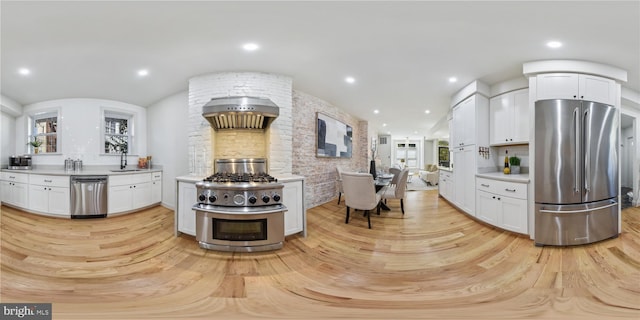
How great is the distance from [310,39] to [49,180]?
5.21 meters

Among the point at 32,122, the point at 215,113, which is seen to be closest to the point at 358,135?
the point at 215,113

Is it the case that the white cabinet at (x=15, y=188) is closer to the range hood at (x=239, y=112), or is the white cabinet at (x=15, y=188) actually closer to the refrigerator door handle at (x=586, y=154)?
the range hood at (x=239, y=112)

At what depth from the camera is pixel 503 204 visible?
3.37 metres

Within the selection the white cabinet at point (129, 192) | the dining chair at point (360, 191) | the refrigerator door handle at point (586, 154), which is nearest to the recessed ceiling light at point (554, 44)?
the refrigerator door handle at point (586, 154)

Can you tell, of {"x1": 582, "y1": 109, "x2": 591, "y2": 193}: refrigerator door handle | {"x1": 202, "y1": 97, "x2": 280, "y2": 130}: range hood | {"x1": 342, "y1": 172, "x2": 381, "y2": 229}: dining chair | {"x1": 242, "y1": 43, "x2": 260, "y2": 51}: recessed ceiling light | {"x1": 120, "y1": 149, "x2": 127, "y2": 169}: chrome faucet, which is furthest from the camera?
{"x1": 120, "y1": 149, "x2": 127, "y2": 169}: chrome faucet

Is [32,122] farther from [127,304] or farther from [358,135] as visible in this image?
[358,135]

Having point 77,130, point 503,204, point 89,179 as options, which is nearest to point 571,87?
point 503,204

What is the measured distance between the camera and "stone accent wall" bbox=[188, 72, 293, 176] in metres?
3.63

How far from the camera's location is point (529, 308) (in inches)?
66.6

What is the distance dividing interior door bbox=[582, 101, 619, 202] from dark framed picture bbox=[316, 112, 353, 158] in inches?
158

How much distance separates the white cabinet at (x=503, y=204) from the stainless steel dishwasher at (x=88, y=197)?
6327mm

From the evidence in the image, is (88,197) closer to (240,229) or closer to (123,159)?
(123,159)

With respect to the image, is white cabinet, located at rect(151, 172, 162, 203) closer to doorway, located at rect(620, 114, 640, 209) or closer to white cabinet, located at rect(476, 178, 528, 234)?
white cabinet, located at rect(476, 178, 528, 234)

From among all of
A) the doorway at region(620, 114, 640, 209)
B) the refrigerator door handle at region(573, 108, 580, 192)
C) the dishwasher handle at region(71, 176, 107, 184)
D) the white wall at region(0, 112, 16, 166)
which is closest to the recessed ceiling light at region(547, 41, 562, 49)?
the refrigerator door handle at region(573, 108, 580, 192)
